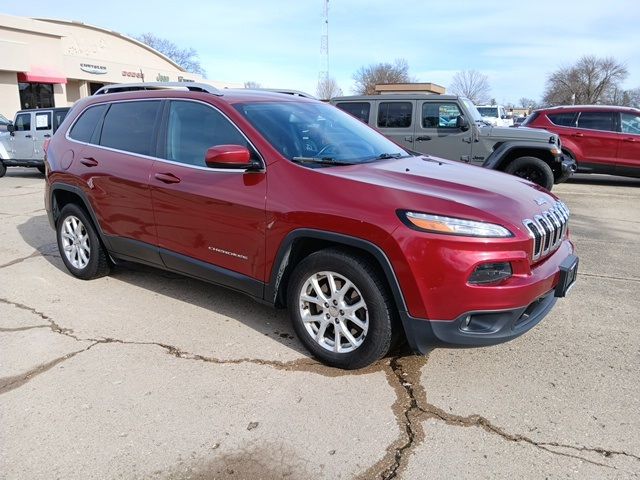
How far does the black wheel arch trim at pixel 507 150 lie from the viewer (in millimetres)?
9039

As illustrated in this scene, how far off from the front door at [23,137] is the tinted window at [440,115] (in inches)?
426

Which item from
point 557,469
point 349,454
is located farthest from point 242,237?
point 557,469

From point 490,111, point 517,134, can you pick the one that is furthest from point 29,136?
point 490,111

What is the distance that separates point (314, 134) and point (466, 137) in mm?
6122

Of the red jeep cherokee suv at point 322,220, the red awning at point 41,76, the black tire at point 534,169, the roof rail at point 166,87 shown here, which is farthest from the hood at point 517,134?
the red awning at point 41,76

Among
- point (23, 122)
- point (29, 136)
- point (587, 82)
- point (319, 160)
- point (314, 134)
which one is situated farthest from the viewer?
point (587, 82)

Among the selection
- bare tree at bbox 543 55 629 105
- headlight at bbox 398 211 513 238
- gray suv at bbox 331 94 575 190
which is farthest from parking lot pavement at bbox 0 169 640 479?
bare tree at bbox 543 55 629 105

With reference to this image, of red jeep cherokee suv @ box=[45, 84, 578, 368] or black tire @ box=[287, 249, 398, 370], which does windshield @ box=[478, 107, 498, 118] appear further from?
black tire @ box=[287, 249, 398, 370]

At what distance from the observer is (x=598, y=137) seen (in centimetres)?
1176

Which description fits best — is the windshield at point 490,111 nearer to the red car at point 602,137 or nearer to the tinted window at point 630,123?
the red car at point 602,137

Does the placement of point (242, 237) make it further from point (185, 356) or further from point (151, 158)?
point (151, 158)

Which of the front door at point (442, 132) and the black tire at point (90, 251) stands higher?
the front door at point (442, 132)

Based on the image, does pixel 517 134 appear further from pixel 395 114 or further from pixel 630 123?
pixel 630 123

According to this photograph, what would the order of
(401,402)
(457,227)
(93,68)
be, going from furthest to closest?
(93,68) → (401,402) → (457,227)
